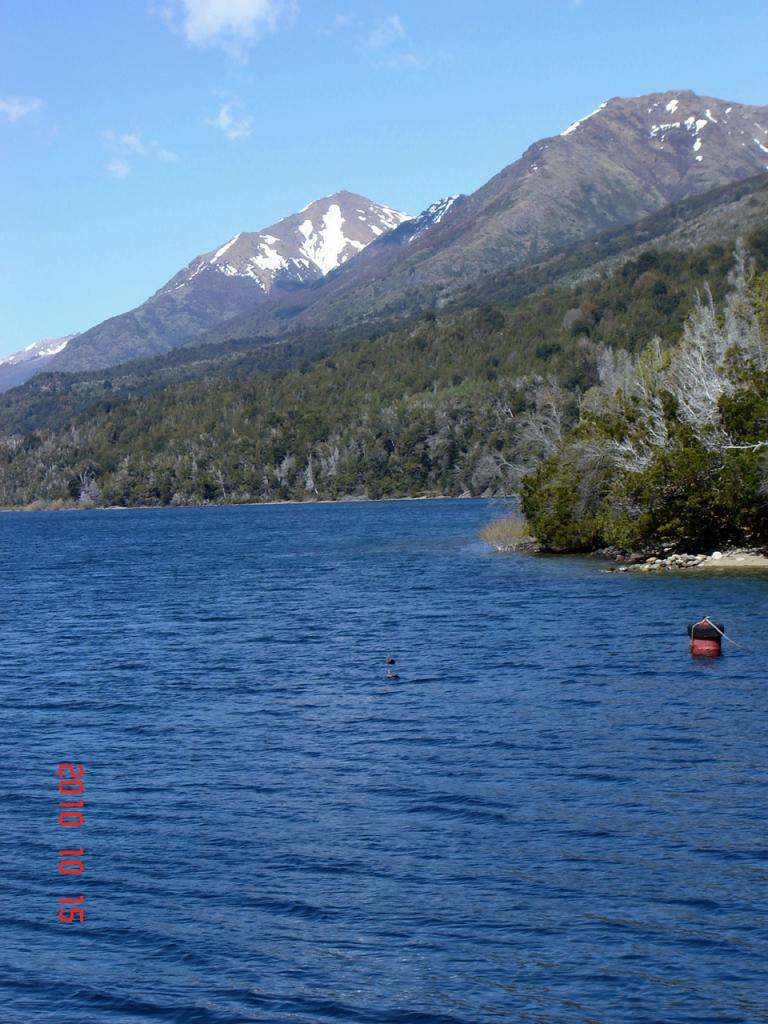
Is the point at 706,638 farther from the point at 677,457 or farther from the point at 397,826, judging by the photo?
the point at 677,457

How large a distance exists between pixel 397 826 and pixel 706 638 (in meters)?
19.6

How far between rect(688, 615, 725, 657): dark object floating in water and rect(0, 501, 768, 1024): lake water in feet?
2.38

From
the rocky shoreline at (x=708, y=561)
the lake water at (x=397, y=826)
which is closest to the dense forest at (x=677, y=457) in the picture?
the rocky shoreline at (x=708, y=561)

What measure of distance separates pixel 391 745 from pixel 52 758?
7.98 m

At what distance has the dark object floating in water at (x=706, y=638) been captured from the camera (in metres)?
39.1

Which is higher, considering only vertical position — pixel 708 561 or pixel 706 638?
pixel 708 561

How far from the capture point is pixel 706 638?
39250 mm

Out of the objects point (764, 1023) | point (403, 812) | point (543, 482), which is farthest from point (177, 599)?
point (764, 1023)

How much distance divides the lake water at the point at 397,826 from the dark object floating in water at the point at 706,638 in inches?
28.5

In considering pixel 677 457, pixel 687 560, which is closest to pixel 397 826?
pixel 687 560

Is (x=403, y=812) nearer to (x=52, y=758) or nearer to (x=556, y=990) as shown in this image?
(x=556, y=990)

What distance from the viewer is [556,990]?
1584 centimetres

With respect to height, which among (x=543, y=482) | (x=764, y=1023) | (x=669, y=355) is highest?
(x=669, y=355)

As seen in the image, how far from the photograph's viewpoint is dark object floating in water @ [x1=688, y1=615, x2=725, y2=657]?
3912 cm
